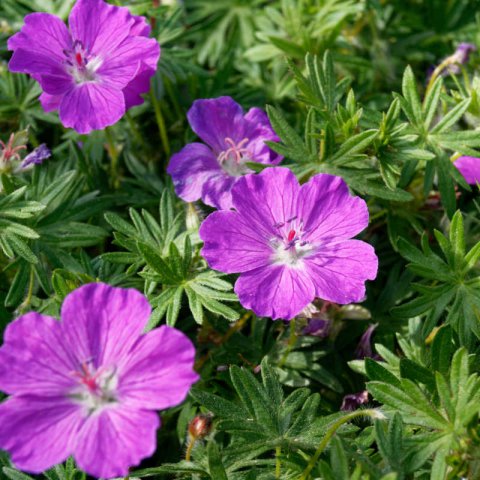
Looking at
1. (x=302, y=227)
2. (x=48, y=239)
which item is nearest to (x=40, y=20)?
(x=48, y=239)

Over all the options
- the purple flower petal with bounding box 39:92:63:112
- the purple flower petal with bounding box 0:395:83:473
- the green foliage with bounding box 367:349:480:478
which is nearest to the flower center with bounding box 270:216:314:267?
the green foliage with bounding box 367:349:480:478

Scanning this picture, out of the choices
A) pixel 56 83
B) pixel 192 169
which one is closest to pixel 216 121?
pixel 192 169

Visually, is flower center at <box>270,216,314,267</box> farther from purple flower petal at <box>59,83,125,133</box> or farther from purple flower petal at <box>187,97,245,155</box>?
purple flower petal at <box>59,83,125,133</box>

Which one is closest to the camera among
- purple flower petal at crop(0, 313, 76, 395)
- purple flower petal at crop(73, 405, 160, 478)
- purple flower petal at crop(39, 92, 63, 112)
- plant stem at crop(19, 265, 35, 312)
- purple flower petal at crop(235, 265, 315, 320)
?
purple flower petal at crop(73, 405, 160, 478)

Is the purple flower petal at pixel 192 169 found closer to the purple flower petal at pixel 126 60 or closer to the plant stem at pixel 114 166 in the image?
the purple flower petal at pixel 126 60

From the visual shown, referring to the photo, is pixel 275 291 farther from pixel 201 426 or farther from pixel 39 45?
pixel 39 45

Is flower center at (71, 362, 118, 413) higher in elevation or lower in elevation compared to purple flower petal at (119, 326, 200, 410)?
lower

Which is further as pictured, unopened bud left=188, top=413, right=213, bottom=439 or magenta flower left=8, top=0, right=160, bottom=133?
magenta flower left=8, top=0, right=160, bottom=133
